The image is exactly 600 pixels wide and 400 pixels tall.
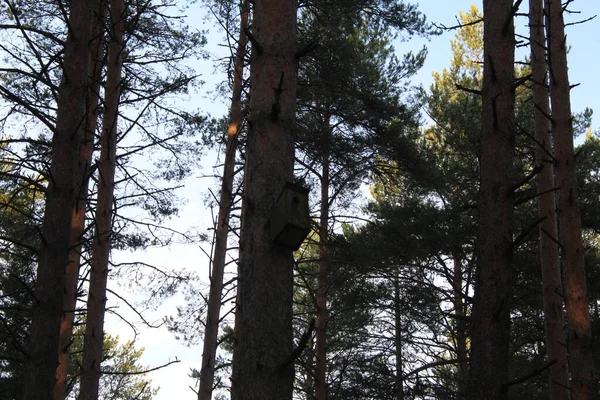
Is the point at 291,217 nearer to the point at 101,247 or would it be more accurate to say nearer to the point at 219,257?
the point at 101,247

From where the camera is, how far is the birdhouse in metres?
3.05

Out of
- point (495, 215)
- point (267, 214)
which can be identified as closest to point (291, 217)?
point (267, 214)

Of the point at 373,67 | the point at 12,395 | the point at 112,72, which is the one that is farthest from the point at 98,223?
the point at 12,395

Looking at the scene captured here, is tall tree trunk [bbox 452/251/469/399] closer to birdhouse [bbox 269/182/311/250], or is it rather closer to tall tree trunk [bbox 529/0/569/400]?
tall tree trunk [bbox 529/0/569/400]

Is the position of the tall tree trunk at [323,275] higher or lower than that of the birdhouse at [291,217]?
higher

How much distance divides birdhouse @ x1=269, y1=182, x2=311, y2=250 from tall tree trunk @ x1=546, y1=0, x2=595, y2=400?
4.61m

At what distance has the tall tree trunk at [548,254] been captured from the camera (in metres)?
8.03

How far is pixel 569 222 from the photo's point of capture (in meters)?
7.80

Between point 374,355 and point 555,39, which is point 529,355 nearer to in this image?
point 374,355

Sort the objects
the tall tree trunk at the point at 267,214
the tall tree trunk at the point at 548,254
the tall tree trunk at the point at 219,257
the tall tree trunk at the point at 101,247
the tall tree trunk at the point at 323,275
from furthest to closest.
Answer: the tall tree trunk at the point at 323,275 < the tall tree trunk at the point at 219,257 < the tall tree trunk at the point at 548,254 < the tall tree trunk at the point at 101,247 < the tall tree trunk at the point at 267,214

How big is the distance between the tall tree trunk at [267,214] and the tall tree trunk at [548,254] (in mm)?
4823

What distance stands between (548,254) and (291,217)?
22.1 ft

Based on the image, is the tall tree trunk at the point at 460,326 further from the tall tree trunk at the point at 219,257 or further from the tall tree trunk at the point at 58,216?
the tall tree trunk at the point at 58,216

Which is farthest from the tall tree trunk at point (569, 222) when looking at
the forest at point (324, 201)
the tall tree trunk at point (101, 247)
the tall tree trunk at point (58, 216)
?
the tall tree trunk at point (101, 247)
